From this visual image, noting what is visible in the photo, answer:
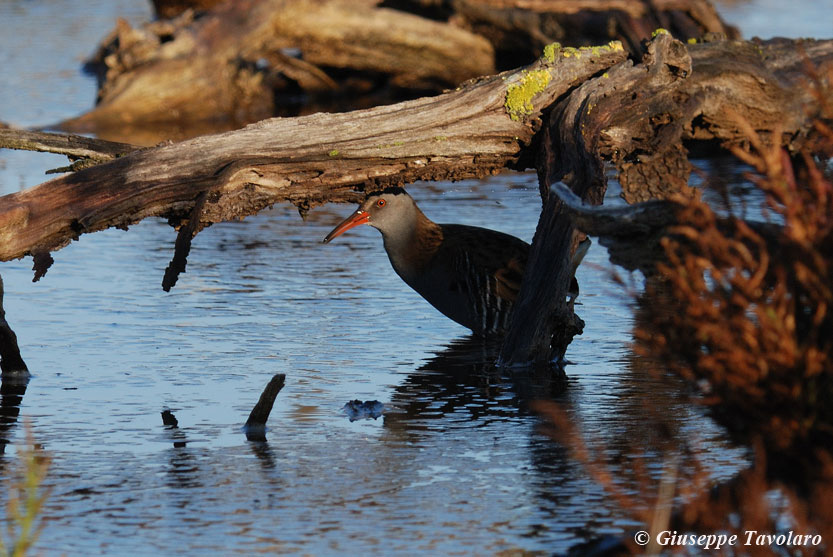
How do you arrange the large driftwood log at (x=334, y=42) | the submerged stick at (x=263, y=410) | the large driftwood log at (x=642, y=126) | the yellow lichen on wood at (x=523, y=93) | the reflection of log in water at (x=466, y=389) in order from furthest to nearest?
the large driftwood log at (x=334, y=42), the yellow lichen on wood at (x=523, y=93), the large driftwood log at (x=642, y=126), the reflection of log in water at (x=466, y=389), the submerged stick at (x=263, y=410)

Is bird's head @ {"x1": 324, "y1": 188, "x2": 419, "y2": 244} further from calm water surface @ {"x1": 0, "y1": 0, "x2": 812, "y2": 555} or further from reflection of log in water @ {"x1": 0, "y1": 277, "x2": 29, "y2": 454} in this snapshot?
reflection of log in water @ {"x1": 0, "y1": 277, "x2": 29, "y2": 454}

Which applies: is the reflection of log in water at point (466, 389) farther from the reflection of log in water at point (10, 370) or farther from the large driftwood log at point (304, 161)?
the reflection of log in water at point (10, 370)

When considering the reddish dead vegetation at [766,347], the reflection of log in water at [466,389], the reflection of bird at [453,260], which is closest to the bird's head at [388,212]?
the reflection of bird at [453,260]

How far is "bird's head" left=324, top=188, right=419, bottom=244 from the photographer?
28.9ft

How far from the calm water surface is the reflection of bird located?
25 cm

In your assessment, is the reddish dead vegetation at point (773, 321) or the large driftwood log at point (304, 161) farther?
the large driftwood log at point (304, 161)

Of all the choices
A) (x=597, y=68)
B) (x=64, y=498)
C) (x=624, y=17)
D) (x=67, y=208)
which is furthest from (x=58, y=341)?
(x=624, y=17)

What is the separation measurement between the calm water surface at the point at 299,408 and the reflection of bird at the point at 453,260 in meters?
0.25

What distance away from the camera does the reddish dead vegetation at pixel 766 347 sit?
168 inches

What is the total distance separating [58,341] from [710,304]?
4.85 m

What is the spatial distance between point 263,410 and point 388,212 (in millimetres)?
2694

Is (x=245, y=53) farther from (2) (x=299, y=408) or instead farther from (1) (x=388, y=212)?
(2) (x=299, y=408)

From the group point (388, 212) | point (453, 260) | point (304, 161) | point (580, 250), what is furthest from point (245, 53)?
point (580, 250)

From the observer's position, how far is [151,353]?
7.86m
